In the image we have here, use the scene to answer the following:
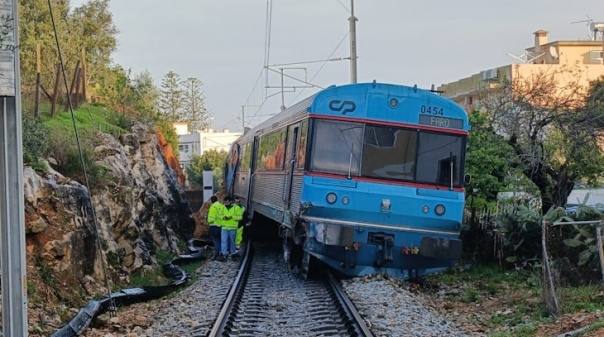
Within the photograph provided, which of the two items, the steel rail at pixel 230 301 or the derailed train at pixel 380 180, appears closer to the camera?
the steel rail at pixel 230 301

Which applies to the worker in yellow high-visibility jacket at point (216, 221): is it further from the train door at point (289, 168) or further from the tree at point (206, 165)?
the tree at point (206, 165)

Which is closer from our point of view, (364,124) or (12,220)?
(12,220)

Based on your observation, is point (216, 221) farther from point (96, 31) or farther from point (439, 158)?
point (96, 31)

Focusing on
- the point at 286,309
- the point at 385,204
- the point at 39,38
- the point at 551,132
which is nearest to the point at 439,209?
the point at 385,204

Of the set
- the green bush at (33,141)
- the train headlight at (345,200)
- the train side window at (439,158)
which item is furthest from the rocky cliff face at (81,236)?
the train side window at (439,158)

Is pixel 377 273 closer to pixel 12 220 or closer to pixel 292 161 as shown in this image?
pixel 292 161

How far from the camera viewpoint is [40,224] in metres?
11.2

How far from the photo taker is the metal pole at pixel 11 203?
700 cm

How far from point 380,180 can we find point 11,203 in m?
7.44

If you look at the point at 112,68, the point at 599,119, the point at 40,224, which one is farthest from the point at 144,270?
the point at 112,68

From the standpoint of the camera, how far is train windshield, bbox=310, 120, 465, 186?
524 inches

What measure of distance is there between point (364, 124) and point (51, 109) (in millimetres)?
11542

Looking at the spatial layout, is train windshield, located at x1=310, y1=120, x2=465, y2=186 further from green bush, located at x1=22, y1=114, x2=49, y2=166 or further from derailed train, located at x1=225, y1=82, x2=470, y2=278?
green bush, located at x1=22, y1=114, x2=49, y2=166

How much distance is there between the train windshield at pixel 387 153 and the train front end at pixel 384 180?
0.05 ft
